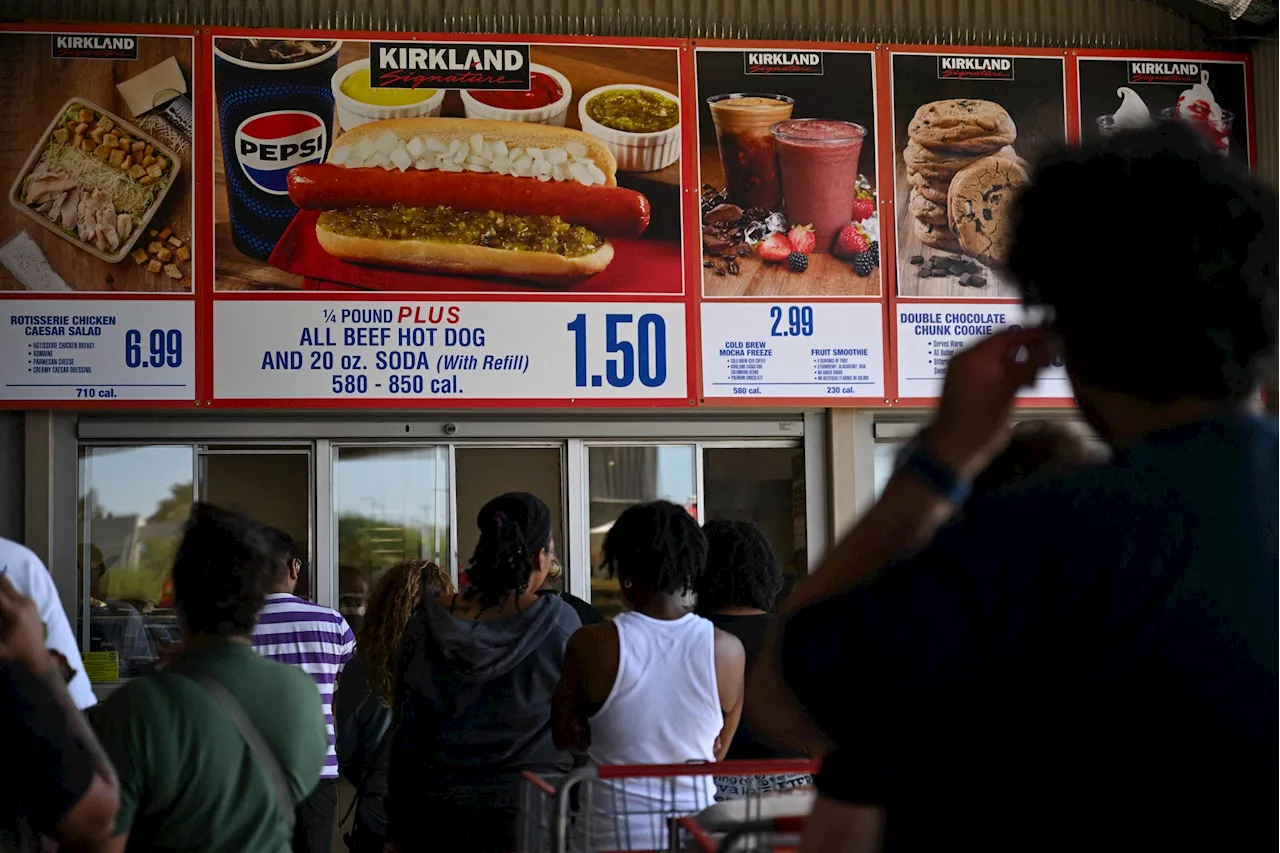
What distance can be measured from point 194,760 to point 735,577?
186cm

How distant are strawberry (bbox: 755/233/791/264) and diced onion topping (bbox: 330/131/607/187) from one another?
3.18ft

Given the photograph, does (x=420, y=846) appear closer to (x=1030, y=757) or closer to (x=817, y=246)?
(x=1030, y=757)

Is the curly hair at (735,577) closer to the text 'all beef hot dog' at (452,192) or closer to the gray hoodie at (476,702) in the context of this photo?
the gray hoodie at (476,702)

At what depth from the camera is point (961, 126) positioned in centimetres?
859

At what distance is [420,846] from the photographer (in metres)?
3.62

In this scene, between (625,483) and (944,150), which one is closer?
(625,483)

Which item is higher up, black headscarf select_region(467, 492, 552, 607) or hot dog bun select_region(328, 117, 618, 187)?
hot dog bun select_region(328, 117, 618, 187)

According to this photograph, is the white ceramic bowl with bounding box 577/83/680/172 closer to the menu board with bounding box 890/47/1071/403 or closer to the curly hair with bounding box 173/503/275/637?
the menu board with bounding box 890/47/1071/403

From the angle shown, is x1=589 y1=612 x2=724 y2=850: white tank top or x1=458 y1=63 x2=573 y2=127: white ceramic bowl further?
x1=458 y1=63 x2=573 y2=127: white ceramic bowl

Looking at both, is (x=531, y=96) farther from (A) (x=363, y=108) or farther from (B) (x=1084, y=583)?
(B) (x=1084, y=583)

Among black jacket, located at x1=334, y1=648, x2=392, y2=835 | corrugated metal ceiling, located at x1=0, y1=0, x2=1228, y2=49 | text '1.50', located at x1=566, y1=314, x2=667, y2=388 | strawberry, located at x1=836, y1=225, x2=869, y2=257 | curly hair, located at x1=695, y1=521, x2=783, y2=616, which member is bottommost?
black jacket, located at x1=334, y1=648, x2=392, y2=835

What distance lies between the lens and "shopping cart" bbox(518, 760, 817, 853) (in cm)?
286
